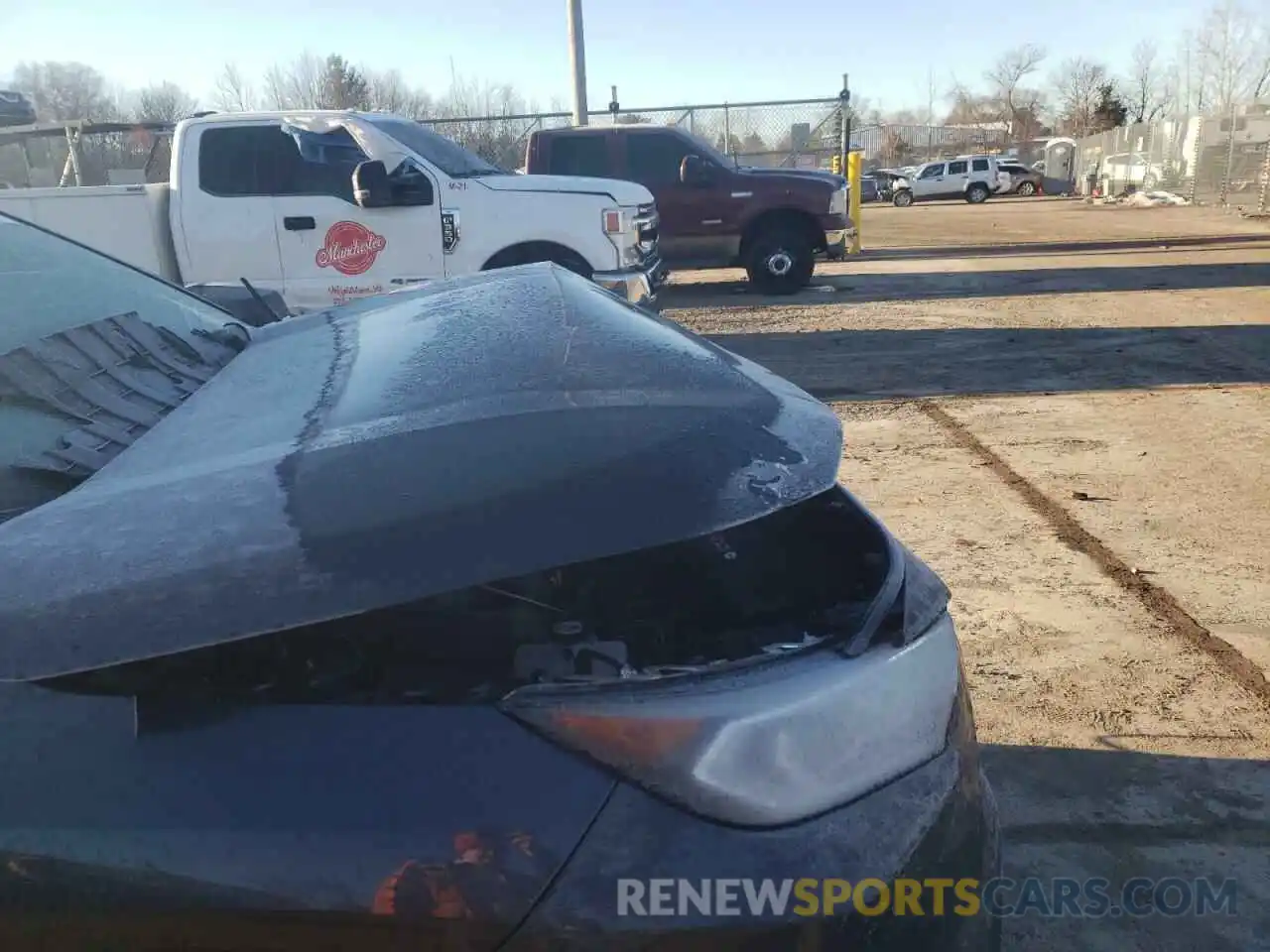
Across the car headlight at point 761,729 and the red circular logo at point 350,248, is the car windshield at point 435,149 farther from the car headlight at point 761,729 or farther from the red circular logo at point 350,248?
the car headlight at point 761,729

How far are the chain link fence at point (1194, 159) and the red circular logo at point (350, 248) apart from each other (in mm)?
23592

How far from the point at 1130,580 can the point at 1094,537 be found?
0.48 meters

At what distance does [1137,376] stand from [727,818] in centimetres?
740

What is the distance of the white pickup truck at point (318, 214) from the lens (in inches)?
305

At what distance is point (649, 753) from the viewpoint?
3.96 feet

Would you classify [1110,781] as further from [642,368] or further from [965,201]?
[965,201]

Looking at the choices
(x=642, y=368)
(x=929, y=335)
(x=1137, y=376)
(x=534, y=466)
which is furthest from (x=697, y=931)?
(x=929, y=335)

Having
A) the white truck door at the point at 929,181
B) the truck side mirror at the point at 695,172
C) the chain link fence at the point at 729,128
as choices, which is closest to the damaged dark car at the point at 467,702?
the truck side mirror at the point at 695,172

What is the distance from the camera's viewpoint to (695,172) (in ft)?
41.2

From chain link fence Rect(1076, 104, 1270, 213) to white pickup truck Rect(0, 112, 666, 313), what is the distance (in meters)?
22.9

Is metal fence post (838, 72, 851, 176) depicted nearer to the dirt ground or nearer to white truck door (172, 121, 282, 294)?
the dirt ground

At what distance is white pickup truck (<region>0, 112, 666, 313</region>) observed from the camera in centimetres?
775

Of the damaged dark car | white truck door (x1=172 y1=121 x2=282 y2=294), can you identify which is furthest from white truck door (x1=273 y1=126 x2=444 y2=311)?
the damaged dark car

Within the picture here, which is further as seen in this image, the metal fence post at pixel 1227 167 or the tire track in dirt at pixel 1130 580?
the metal fence post at pixel 1227 167
